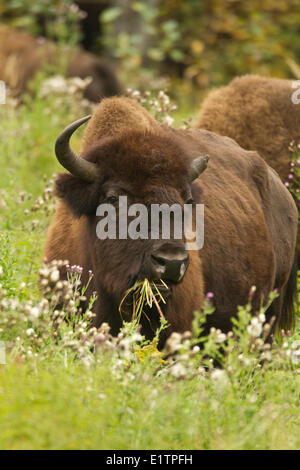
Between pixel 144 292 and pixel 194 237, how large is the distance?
0.76 meters

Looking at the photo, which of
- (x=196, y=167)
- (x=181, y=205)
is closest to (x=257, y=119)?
(x=196, y=167)

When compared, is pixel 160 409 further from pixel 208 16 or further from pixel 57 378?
pixel 208 16

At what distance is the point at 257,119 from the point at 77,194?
3057 mm

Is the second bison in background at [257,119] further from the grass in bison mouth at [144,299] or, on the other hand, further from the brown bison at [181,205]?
the grass in bison mouth at [144,299]

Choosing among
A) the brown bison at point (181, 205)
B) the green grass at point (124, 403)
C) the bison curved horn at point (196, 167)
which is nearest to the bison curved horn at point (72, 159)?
the brown bison at point (181, 205)

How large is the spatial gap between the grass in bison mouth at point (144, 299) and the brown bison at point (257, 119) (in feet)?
9.90

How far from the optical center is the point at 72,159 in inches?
196

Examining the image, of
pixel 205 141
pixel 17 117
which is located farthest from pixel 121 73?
pixel 205 141

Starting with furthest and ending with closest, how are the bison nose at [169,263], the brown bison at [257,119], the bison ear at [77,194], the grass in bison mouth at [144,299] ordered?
the brown bison at [257,119], the bison ear at [77,194], the grass in bison mouth at [144,299], the bison nose at [169,263]

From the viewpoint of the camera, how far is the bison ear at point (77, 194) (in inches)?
201

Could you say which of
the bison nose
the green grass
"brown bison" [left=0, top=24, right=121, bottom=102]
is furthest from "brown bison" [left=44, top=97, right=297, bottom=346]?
"brown bison" [left=0, top=24, right=121, bottom=102]

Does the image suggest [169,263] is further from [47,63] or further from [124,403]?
[47,63]

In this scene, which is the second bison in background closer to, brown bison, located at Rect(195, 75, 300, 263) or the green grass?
brown bison, located at Rect(195, 75, 300, 263)

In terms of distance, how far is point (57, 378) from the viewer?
3.41m
